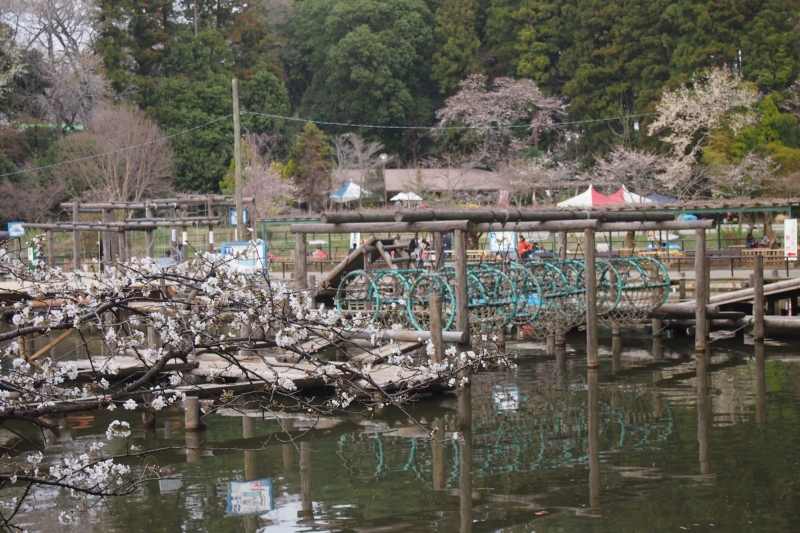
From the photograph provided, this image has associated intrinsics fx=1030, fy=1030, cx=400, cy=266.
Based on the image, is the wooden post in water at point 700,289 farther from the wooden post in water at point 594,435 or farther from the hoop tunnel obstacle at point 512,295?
the wooden post in water at point 594,435

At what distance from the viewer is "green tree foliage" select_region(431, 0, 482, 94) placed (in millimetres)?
56438

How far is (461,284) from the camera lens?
1397 cm

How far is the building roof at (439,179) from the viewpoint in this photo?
48.2 meters

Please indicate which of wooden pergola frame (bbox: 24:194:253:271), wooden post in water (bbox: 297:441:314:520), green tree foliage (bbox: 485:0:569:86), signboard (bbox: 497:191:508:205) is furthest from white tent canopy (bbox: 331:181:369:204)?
wooden post in water (bbox: 297:441:314:520)

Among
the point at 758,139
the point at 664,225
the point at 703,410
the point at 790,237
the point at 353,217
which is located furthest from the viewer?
the point at 758,139

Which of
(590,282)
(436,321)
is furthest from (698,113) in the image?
(436,321)

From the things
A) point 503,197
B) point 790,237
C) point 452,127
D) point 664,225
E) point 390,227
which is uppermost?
point 452,127

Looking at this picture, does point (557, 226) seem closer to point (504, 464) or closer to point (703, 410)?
point (703, 410)

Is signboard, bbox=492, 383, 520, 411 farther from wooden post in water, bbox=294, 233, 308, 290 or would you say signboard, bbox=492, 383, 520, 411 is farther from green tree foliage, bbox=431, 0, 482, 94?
green tree foliage, bbox=431, 0, 482, 94

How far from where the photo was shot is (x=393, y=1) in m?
58.1

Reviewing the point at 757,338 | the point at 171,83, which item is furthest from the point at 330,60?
the point at 757,338

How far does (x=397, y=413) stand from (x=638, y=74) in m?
39.2

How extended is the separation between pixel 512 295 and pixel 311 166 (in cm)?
3678

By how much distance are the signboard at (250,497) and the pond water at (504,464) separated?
0.02 meters
